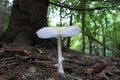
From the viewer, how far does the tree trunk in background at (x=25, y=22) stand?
14.1 ft

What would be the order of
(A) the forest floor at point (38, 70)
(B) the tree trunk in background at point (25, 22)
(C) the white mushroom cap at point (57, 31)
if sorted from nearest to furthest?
(C) the white mushroom cap at point (57, 31) < (A) the forest floor at point (38, 70) < (B) the tree trunk in background at point (25, 22)

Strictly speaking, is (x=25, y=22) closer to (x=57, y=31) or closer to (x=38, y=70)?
(x=38, y=70)

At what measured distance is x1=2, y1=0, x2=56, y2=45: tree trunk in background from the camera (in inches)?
169

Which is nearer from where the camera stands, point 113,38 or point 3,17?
point 3,17

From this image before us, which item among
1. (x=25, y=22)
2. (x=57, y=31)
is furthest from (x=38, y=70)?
(x=25, y=22)

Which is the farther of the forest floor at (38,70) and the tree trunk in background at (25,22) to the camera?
the tree trunk in background at (25,22)

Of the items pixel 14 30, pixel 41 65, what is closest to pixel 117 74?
pixel 41 65

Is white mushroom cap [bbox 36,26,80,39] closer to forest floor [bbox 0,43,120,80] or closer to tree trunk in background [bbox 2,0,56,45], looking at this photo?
forest floor [bbox 0,43,120,80]

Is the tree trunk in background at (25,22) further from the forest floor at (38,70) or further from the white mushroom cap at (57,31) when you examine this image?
the white mushroom cap at (57,31)

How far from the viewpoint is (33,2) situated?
449 centimetres

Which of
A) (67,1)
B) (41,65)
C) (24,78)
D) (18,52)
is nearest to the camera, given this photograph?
(24,78)

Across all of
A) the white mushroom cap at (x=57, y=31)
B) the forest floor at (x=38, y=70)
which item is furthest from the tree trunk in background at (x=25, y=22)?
the white mushroom cap at (x=57, y=31)

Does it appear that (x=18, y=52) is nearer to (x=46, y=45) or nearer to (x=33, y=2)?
(x=46, y=45)

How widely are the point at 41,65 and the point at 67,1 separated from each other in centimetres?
460
